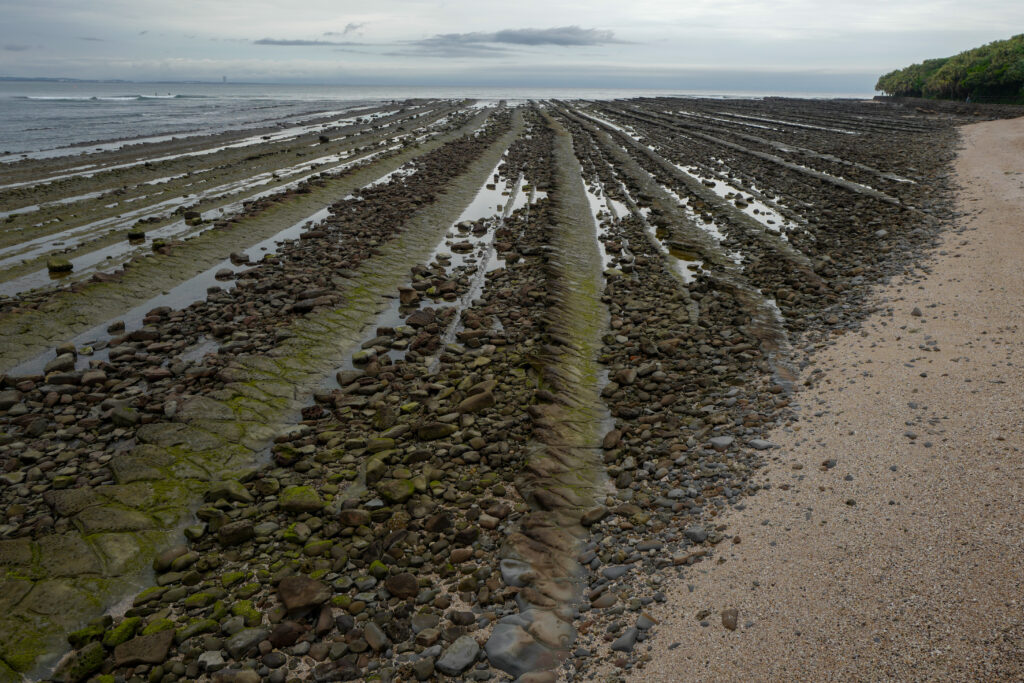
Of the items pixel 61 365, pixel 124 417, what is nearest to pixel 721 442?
pixel 124 417

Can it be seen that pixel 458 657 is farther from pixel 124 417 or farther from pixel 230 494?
pixel 124 417

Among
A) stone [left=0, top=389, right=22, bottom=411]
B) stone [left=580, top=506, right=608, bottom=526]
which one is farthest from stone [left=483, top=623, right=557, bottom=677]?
stone [left=0, top=389, right=22, bottom=411]

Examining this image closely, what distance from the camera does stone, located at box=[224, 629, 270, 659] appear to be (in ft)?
16.0

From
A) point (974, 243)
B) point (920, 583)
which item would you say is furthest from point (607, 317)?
point (974, 243)

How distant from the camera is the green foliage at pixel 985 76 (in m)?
70.7

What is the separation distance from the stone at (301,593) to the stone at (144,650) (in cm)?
100

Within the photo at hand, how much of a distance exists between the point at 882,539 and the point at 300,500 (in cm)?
633

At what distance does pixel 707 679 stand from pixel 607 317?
340 inches

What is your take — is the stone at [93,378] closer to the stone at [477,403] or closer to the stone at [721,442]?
the stone at [477,403]

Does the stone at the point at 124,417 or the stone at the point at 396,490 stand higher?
the stone at the point at 124,417

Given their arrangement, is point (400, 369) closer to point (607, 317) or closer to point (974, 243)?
point (607, 317)

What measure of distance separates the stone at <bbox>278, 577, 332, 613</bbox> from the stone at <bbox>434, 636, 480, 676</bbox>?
1.40 metres

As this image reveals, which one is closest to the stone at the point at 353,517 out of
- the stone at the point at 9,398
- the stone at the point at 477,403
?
the stone at the point at 477,403

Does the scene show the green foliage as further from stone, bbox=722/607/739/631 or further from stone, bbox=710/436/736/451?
stone, bbox=722/607/739/631
